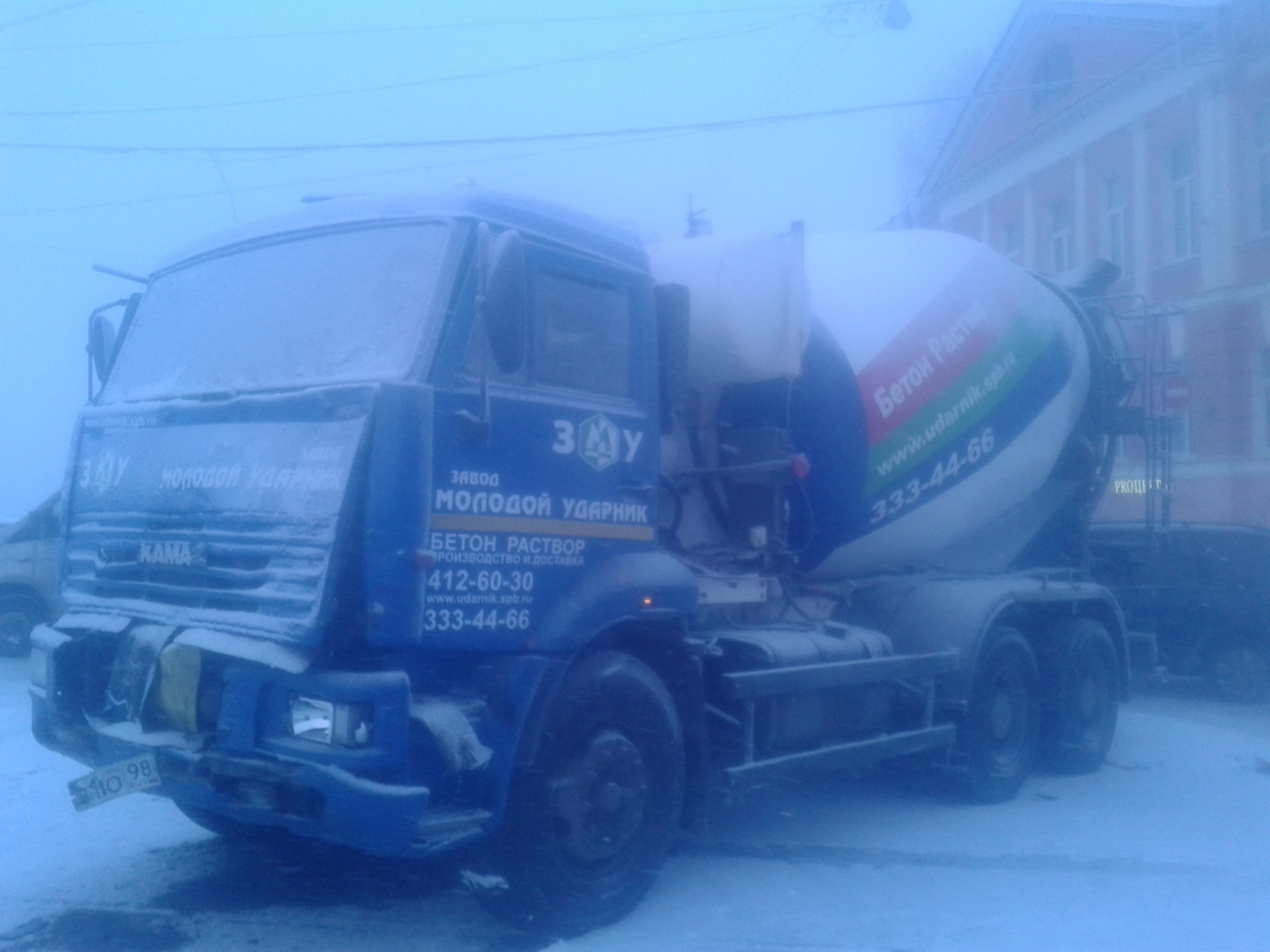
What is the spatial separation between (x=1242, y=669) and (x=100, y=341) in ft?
34.2

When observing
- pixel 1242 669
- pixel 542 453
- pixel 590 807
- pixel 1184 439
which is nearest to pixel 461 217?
pixel 542 453

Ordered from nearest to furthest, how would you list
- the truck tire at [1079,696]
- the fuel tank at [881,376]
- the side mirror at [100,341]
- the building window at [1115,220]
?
the side mirror at [100,341] < the fuel tank at [881,376] < the truck tire at [1079,696] < the building window at [1115,220]

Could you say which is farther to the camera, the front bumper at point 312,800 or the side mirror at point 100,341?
the side mirror at point 100,341

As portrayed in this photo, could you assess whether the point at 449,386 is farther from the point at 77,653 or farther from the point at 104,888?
the point at 104,888

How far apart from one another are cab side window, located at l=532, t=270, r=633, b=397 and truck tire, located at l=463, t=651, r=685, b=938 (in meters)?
1.17

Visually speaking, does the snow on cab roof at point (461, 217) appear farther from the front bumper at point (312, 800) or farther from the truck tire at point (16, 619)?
the truck tire at point (16, 619)

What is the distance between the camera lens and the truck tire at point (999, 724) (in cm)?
736

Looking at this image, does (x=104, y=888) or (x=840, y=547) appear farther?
(x=840, y=547)

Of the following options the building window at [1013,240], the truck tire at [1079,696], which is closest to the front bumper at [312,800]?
the truck tire at [1079,696]

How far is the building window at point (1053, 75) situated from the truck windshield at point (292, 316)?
70.0 ft

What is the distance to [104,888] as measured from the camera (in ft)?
17.6

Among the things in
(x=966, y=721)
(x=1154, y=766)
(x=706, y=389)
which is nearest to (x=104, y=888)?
(x=706, y=389)

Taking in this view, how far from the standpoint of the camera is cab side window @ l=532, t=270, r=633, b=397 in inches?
197

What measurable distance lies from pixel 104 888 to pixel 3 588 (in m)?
8.43
